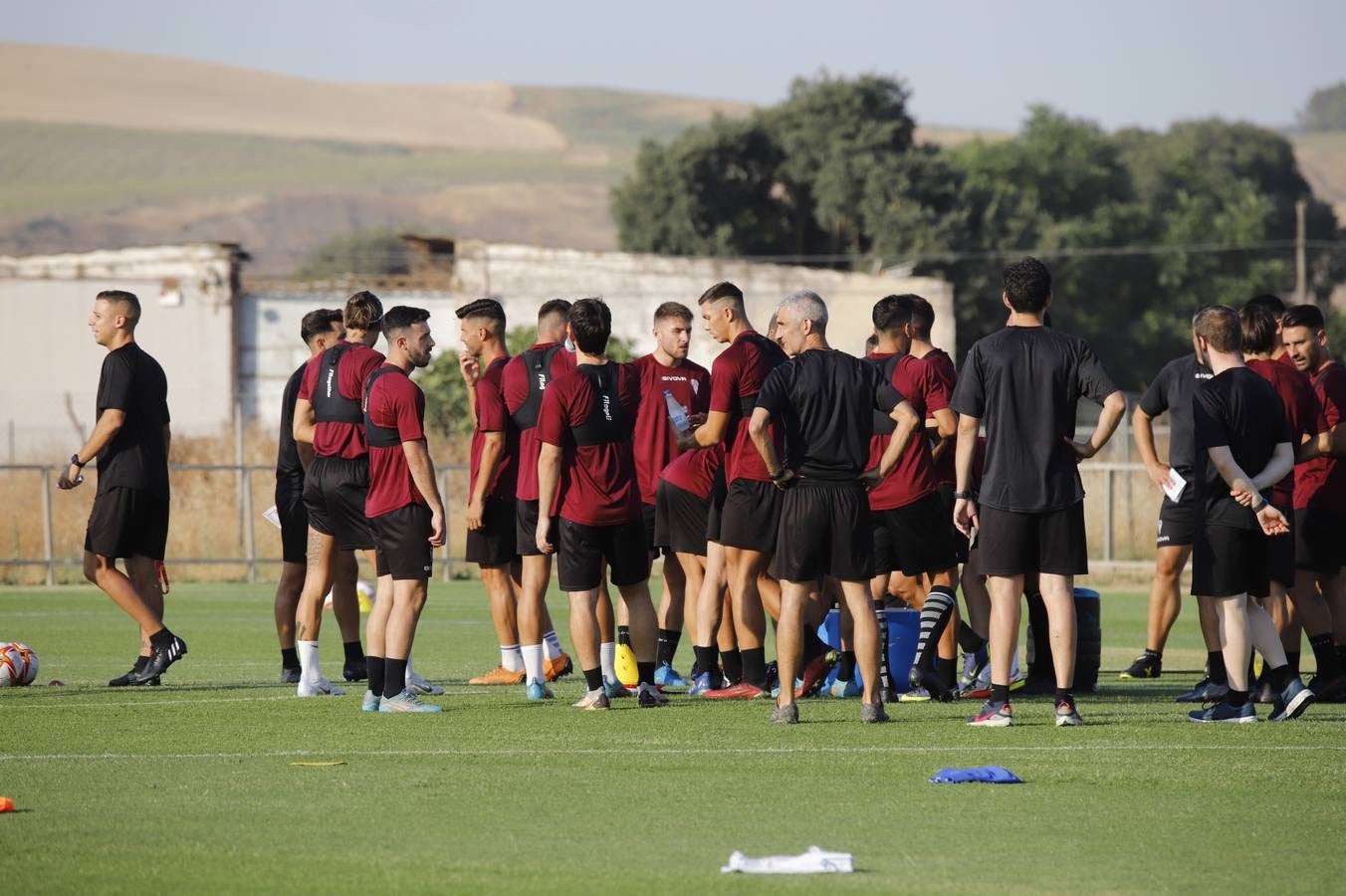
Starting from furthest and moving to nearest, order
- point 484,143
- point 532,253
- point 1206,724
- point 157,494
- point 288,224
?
point 484,143
point 288,224
point 532,253
point 157,494
point 1206,724

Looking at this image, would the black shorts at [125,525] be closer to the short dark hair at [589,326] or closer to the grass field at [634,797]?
the grass field at [634,797]

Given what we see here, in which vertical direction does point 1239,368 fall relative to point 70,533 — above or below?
above

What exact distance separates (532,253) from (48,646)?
37308mm

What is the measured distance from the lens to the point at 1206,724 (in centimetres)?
954

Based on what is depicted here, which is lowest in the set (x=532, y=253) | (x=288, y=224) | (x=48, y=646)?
(x=48, y=646)

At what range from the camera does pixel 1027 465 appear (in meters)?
9.36

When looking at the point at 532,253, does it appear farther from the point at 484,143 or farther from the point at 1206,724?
the point at 484,143

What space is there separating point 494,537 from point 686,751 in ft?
11.2

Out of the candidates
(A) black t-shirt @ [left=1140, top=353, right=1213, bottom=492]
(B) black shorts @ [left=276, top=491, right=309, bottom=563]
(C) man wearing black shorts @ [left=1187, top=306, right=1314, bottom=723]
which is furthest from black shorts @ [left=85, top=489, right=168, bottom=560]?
(C) man wearing black shorts @ [left=1187, top=306, right=1314, bottom=723]

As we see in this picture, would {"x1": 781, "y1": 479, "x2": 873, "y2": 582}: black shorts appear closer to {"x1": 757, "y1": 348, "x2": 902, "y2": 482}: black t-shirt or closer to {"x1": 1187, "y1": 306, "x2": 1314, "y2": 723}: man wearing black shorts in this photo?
{"x1": 757, "y1": 348, "x2": 902, "y2": 482}: black t-shirt

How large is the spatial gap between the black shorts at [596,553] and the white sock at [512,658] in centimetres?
154

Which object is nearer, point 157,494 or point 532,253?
point 157,494

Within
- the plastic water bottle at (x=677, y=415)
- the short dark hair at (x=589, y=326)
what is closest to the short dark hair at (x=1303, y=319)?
the plastic water bottle at (x=677, y=415)

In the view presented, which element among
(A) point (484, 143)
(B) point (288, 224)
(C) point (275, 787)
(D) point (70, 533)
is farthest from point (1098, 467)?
(A) point (484, 143)
